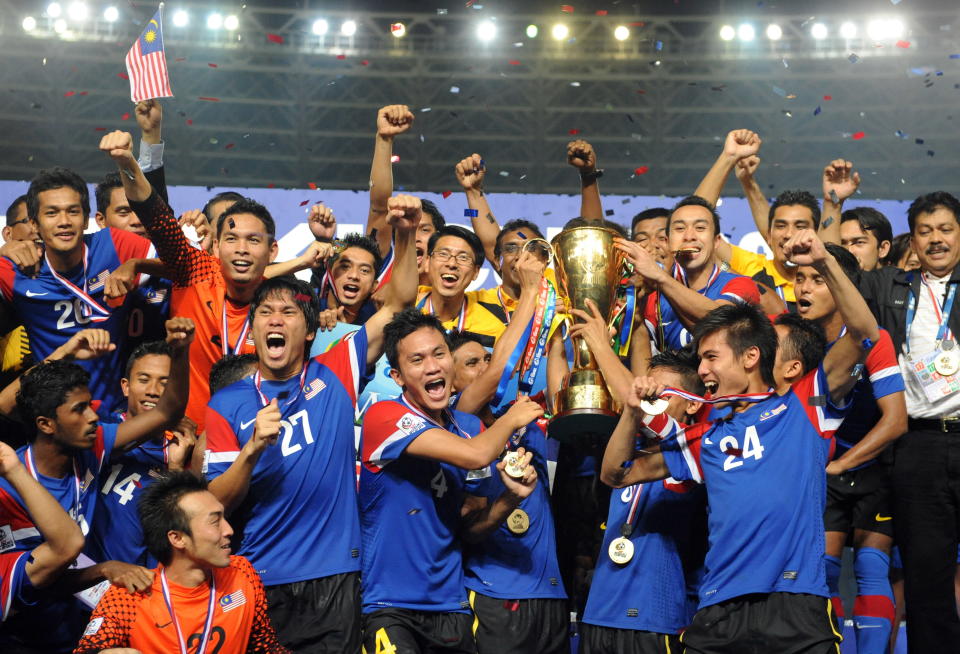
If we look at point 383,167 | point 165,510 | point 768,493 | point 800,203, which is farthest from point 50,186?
point 800,203

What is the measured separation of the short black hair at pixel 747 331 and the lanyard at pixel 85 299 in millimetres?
2826

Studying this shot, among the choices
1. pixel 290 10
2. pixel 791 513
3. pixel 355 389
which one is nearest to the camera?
pixel 791 513

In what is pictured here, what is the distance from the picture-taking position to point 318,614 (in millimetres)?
3994

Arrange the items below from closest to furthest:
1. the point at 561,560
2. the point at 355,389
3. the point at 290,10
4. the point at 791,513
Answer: the point at 791,513 < the point at 355,389 < the point at 561,560 < the point at 290,10

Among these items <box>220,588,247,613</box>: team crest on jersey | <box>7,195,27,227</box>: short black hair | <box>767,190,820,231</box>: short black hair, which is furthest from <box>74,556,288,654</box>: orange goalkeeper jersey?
<box>767,190,820,231</box>: short black hair

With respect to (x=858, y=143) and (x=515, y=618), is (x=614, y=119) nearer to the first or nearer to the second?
(x=858, y=143)

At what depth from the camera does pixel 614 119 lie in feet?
42.1

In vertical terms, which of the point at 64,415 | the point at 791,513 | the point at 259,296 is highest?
the point at 259,296

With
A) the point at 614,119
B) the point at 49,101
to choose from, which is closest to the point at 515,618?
the point at 614,119

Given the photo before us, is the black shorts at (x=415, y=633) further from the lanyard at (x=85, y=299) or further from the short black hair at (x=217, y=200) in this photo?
the short black hair at (x=217, y=200)

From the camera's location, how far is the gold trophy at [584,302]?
4.56m

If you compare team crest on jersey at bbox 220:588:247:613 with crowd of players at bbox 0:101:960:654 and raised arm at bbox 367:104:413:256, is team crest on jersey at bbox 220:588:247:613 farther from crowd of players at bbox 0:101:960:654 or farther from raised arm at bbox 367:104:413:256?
raised arm at bbox 367:104:413:256

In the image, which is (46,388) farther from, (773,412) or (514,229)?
(773,412)

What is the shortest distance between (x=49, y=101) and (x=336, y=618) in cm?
1013
